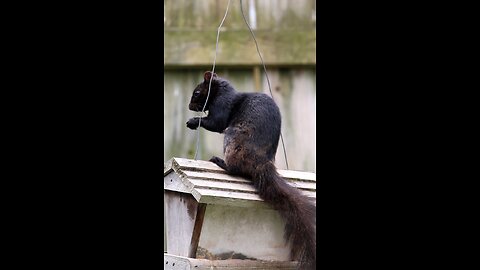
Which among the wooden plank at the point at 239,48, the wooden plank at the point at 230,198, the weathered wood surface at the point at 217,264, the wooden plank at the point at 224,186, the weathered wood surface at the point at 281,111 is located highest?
the wooden plank at the point at 239,48

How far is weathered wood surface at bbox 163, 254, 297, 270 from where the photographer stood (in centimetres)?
266

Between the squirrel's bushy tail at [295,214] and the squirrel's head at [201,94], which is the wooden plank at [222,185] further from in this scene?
the squirrel's head at [201,94]

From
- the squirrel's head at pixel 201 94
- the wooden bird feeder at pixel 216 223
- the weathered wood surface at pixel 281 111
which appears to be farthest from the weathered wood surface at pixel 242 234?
the weathered wood surface at pixel 281 111

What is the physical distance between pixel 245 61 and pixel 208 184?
1702mm

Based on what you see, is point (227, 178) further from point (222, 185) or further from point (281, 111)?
point (281, 111)

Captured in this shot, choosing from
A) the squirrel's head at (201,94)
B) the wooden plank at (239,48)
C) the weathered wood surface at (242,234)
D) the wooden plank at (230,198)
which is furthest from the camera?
the wooden plank at (239,48)

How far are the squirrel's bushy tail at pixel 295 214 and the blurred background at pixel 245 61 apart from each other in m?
1.42

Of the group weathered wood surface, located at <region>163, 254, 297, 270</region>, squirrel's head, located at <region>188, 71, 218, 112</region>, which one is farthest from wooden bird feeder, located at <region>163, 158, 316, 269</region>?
squirrel's head, located at <region>188, 71, 218, 112</region>

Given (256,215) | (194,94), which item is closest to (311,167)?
(194,94)

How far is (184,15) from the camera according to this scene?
4.31 m

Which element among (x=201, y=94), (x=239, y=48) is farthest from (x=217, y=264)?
(x=239, y=48)

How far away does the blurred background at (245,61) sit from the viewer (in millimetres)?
4266
